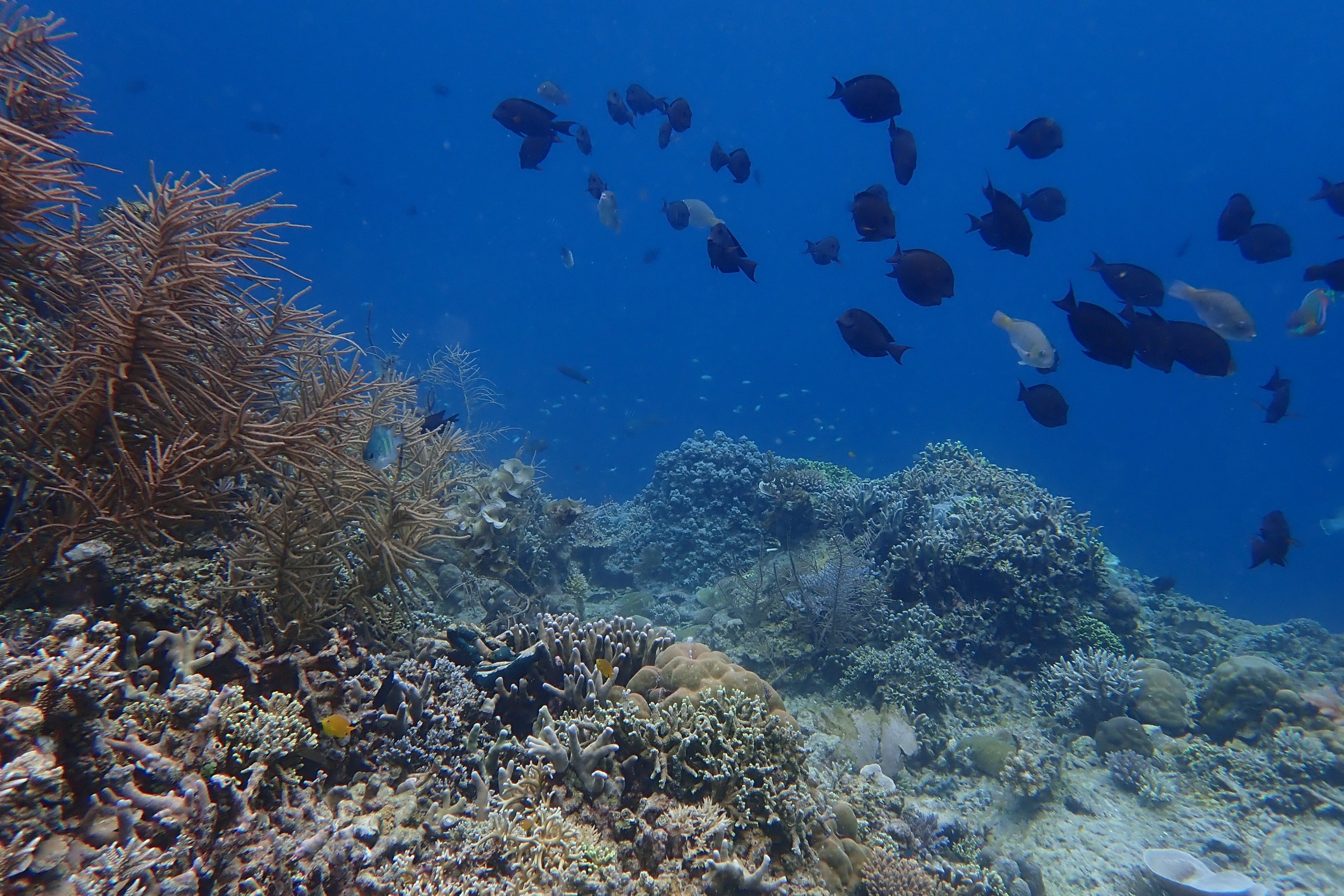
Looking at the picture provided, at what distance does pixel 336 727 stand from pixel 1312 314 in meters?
12.2

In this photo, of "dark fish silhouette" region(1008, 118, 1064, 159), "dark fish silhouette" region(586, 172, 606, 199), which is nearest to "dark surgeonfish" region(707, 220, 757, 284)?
"dark fish silhouette" region(1008, 118, 1064, 159)

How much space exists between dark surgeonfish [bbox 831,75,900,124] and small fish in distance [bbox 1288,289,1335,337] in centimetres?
687

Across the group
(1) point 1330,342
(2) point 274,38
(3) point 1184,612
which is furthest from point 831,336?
(3) point 1184,612

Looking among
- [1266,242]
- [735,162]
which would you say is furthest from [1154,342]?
[735,162]

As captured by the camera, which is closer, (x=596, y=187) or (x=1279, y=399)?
(x=1279, y=399)

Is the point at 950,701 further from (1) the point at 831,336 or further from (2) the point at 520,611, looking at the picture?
(1) the point at 831,336

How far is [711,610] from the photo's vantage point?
9.62m

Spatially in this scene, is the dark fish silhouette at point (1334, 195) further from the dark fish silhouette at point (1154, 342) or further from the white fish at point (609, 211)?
the white fish at point (609, 211)

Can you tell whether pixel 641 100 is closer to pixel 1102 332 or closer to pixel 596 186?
pixel 596 186

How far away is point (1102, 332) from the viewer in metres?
5.23

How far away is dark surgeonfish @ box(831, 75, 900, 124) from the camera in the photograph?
533 cm

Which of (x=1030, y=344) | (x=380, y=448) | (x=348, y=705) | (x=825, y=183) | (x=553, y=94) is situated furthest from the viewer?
(x=825, y=183)

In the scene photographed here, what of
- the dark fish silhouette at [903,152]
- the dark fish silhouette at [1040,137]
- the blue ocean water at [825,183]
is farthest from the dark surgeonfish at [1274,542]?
the blue ocean water at [825,183]

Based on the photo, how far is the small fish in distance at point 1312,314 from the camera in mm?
7660
